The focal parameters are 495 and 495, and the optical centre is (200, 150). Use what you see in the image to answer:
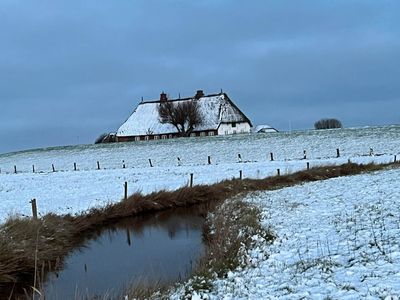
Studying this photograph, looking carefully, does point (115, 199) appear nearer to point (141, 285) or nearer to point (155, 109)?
point (141, 285)

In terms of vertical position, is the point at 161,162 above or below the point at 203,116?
below

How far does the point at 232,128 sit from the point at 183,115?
8868mm

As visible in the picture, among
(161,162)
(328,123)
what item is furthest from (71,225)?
(328,123)

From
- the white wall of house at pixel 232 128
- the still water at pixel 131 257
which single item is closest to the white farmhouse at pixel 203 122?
the white wall of house at pixel 232 128

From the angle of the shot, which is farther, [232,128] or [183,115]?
[232,128]

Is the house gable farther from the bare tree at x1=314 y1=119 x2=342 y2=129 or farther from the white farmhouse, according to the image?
the bare tree at x1=314 y1=119 x2=342 y2=129

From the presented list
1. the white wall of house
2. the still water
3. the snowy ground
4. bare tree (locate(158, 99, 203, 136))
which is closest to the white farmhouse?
the white wall of house

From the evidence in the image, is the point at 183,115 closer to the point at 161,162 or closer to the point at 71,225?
the point at 161,162

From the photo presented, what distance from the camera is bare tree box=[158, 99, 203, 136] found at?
83.0 metres

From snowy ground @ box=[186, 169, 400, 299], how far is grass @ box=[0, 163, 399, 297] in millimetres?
1082

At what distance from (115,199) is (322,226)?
14.0 m

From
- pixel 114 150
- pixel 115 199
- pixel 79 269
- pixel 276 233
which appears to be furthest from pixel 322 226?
pixel 114 150

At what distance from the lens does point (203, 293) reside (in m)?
8.43

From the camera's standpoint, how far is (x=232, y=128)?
85438 millimetres
